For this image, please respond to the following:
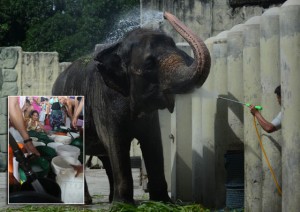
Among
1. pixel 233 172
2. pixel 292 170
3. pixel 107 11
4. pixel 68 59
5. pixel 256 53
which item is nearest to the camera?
pixel 292 170

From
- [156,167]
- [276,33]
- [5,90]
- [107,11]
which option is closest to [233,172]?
[156,167]

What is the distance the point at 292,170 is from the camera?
7043 mm

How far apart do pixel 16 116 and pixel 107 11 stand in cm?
2387

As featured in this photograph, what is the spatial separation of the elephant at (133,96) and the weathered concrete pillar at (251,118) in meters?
0.60

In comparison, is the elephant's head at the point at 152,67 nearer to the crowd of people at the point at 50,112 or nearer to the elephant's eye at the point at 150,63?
the elephant's eye at the point at 150,63

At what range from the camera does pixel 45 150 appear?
32.0 ft

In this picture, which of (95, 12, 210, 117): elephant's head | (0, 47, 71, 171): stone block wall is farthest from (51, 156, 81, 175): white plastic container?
(0, 47, 71, 171): stone block wall

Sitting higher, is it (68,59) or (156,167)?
(68,59)

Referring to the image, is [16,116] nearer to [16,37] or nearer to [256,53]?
[256,53]

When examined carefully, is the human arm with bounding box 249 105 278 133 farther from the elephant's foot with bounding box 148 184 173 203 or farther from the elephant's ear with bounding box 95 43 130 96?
the elephant's foot with bounding box 148 184 173 203

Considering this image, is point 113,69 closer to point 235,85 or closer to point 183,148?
point 235,85

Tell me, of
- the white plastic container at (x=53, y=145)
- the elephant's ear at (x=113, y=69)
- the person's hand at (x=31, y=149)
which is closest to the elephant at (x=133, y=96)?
the elephant's ear at (x=113, y=69)

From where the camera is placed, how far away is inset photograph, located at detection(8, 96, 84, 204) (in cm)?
965

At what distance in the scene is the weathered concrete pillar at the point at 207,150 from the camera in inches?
385
